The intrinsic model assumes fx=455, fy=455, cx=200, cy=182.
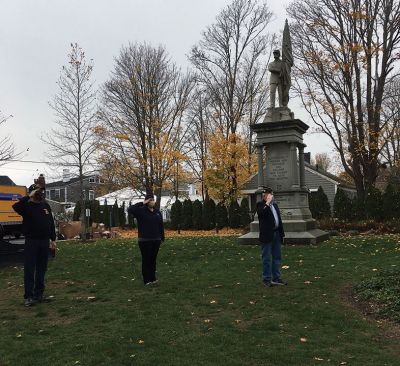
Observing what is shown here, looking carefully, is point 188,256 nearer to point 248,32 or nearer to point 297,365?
point 297,365

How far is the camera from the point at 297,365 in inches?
173

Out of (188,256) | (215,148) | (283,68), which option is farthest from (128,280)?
(215,148)

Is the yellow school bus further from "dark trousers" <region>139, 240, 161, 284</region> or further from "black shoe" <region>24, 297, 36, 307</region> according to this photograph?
"black shoe" <region>24, 297, 36, 307</region>

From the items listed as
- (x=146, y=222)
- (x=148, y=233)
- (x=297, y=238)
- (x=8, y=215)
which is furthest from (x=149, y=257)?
(x=8, y=215)

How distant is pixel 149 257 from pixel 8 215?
26.4 ft

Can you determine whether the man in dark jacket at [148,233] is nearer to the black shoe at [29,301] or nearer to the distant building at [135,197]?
→ the black shoe at [29,301]

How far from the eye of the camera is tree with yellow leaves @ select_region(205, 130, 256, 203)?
103ft

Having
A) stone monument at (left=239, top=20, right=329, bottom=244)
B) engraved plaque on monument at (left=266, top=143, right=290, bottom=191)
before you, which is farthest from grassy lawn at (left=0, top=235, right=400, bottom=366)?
engraved plaque on monument at (left=266, top=143, right=290, bottom=191)

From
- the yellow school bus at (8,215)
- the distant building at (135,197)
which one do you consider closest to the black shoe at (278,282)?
the yellow school bus at (8,215)

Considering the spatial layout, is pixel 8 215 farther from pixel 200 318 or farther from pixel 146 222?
pixel 200 318

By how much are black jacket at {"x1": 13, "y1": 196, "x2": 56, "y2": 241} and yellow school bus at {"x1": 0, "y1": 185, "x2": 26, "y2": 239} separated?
7.76 metres

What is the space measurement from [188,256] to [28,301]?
589cm

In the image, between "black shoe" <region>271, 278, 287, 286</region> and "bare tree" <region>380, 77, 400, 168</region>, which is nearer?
"black shoe" <region>271, 278, 287, 286</region>

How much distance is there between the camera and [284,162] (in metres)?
15.6
